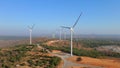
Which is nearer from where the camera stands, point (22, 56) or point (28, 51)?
point (22, 56)

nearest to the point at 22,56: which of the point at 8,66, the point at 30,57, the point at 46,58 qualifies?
the point at 30,57

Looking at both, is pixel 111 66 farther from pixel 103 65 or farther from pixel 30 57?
pixel 30 57

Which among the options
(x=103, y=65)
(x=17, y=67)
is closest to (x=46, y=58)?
(x=17, y=67)

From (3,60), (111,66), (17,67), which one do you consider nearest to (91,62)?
(111,66)

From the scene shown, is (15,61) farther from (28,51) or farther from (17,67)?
(28,51)

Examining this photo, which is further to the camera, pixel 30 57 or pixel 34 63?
pixel 30 57

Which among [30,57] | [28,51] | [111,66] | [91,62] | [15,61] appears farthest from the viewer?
[28,51]

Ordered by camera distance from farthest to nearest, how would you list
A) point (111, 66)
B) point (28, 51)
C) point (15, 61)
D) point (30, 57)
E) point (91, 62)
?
point (28, 51) → point (30, 57) → point (15, 61) → point (91, 62) → point (111, 66)
